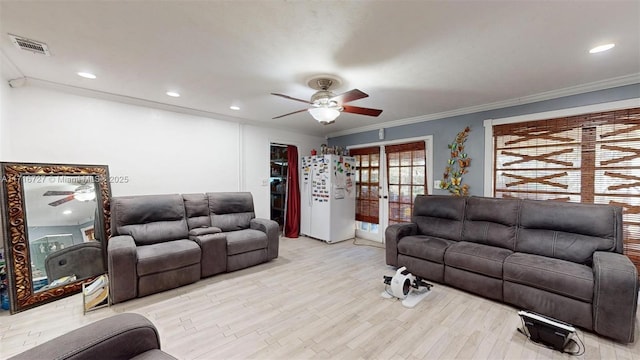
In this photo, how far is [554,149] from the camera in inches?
125

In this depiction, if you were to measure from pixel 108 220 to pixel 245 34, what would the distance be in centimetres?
299

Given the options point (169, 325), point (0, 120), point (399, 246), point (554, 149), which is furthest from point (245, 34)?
point (554, 149)

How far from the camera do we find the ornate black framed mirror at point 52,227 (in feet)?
7.98

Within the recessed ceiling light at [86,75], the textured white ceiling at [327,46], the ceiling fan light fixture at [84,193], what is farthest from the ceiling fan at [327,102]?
the ceiling fan light fixture at [84,193]

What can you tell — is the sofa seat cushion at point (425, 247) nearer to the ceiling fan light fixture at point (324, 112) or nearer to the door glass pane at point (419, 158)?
the door glass pane at point (419, 158)

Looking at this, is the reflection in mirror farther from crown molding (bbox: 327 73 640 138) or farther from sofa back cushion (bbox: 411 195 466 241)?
crown molding (bbox: 327 73 640 138)

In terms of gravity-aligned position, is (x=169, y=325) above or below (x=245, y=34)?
below

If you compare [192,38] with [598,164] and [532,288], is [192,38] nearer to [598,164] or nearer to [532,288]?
[532,288]

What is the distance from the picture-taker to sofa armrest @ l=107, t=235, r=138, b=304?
256 cm

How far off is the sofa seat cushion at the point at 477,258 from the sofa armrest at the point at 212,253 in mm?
2849

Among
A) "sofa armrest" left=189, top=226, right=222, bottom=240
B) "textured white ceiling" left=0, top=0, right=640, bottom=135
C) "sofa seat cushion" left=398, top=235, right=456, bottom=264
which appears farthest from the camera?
"sofa armrest" left=189, top=226, right=222, bottom=240

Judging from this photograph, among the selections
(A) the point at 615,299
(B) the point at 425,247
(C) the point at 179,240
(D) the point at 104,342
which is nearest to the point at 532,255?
(A) the point at 615,299

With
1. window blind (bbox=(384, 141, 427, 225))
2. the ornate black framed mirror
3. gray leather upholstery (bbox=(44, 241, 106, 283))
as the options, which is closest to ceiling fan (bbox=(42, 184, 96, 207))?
the ornate black framed mirror

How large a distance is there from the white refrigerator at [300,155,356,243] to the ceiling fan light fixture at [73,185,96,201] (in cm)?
342
